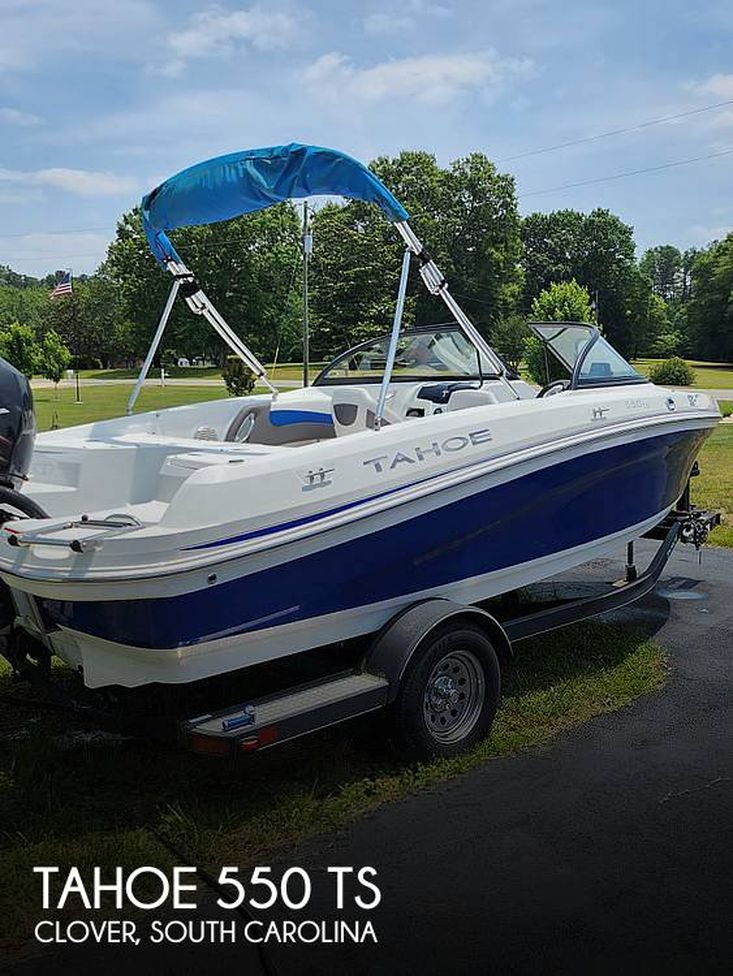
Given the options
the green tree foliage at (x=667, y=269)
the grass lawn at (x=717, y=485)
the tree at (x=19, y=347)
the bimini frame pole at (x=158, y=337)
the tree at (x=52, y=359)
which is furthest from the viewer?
the green tree foliage at (x=667, y=269)

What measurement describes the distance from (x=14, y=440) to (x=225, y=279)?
131 feet

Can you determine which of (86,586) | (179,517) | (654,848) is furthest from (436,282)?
(654,848)

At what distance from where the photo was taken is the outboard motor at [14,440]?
13.7 feet

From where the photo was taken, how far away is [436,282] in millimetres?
5324

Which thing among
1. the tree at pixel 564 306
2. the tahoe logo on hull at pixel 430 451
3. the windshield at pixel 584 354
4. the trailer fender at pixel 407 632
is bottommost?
the trailer fender at pixel 407 632

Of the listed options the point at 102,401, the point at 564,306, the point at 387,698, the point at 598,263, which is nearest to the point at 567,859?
the point at 387,698

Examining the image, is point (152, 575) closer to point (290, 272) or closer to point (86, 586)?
point (86, 586)

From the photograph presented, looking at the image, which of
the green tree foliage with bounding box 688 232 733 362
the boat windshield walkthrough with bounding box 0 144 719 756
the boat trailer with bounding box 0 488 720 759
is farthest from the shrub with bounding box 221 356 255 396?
the green tree foliage with bounding box 688 232 733 362

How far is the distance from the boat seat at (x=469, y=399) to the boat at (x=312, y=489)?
0.01 m

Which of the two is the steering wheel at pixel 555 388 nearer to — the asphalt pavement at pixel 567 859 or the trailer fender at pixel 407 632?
the trailer fender at pixel 407 632

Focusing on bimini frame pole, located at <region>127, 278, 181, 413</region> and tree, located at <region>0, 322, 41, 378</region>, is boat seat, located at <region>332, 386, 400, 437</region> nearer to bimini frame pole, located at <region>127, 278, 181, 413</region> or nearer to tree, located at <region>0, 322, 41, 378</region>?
bimini frame pole, located at <region>127, 278, 181, 413</region>

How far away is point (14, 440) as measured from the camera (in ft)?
14.0

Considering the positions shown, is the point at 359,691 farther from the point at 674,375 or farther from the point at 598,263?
the point at 598,263

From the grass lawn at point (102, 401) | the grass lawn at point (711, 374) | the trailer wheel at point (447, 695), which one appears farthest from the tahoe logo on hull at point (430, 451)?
the grass lawn at point (711, 374)
